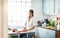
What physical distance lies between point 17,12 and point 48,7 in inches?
43.3

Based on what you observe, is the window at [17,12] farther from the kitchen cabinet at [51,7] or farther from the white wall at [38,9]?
the kitchen cabinet at [51,7]

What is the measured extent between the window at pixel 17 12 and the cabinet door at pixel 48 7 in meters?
0.55

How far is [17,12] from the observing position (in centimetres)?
433

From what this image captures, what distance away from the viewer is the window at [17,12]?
4309 millimetres

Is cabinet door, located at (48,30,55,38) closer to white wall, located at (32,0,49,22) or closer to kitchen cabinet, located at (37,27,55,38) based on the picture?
kitchen cabinet, located at (37,27,55,38)

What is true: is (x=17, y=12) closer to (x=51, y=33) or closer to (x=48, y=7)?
(x=48, y=7)

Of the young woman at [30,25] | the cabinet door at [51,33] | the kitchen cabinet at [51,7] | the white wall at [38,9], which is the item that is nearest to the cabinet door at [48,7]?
the kitchen cabinet at [51,7]

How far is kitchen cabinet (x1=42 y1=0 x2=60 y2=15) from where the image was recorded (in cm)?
368

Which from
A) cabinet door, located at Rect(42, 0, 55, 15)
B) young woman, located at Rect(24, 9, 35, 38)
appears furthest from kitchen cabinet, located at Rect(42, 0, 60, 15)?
young woman, located at Rect(24, 9, 35, 38)

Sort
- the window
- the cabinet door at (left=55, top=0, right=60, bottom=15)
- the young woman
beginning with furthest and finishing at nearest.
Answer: the window < the young woman < the cabinet door at (left=55, top=0, right=60, bottom=15)

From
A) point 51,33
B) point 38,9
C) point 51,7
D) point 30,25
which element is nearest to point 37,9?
point 38,9

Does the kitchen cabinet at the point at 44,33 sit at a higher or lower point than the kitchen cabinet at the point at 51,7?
lower

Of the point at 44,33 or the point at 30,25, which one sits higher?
the point at 30,25

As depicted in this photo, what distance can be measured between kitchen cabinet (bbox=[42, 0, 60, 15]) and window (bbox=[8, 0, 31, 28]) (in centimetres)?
56
